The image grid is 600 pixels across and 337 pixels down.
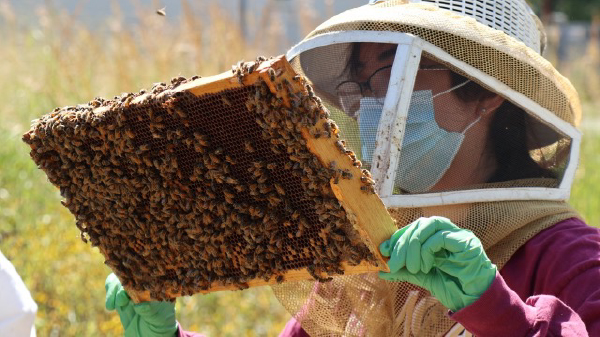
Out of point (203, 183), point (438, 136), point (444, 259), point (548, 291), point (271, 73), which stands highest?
point (271, 73)

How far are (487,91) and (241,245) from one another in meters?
1.07

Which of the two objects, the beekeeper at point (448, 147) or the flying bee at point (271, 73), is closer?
the flying bee at point (271, 73)

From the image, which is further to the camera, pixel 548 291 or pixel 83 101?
pixel 83 101

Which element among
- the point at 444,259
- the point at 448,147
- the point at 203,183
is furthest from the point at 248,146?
the point at 448,147

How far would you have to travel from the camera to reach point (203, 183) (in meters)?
2.16

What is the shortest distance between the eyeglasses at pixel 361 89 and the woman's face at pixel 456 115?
1cm

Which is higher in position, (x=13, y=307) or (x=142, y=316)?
(x=13, y=307)

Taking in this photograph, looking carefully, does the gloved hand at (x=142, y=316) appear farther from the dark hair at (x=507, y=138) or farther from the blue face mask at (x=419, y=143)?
the dark hair at (x=507, y=138)

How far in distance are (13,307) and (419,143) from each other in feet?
4.97

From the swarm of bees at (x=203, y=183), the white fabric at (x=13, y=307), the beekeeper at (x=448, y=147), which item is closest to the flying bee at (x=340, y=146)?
the swarm of bees at (x=203, y=183)

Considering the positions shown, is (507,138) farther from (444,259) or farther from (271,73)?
(271,73)

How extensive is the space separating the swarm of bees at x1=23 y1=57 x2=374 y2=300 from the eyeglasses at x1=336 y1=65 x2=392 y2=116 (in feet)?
2.12

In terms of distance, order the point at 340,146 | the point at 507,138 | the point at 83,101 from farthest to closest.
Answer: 1. the point at 83,101
2. the point at 507,138
3. the point at 340,146

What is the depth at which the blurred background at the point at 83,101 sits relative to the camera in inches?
213
